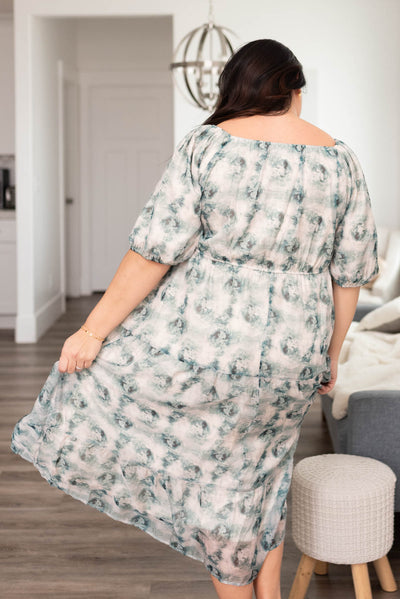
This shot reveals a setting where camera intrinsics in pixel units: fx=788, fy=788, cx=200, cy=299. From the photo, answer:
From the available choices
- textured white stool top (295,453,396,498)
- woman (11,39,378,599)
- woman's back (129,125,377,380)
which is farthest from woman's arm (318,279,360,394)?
textured white stool top (295,453,396,498)

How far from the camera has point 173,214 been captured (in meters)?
1.58

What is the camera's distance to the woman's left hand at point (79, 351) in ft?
5.51

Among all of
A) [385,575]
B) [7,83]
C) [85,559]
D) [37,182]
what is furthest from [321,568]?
[7,83]

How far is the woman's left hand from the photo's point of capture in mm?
1681

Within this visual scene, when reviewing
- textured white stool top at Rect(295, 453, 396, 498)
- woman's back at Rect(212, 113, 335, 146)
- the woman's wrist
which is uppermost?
woman's back at Rect(212, 113, 335, 146)

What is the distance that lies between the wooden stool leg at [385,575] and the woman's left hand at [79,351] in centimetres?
117

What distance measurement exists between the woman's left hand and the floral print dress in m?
0.04

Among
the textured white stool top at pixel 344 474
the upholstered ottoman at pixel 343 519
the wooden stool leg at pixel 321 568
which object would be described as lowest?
the wooden stool leg at pixel 321 568

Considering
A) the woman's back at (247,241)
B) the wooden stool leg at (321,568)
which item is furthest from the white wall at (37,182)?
the woman's back at (247,241)

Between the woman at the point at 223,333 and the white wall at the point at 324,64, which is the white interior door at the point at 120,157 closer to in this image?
the white wall at the point at 324,64

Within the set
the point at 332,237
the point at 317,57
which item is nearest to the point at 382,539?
the point at 332,237

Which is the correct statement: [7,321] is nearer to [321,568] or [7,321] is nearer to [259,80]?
[321,568]

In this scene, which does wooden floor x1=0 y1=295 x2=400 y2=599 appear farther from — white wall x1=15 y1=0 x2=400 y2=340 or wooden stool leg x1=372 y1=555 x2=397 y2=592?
white wall x1=15 y1=0 x2=400 y2=340

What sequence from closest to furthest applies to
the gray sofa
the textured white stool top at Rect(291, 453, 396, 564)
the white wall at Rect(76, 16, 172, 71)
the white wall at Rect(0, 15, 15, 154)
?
the textured white stool top at Rect(291, 453, 396, 564) → the gray sofa → the white wall at Rect(0, 15, 15, 154) → the white wall at Rect(76, 16, 172, 71)
